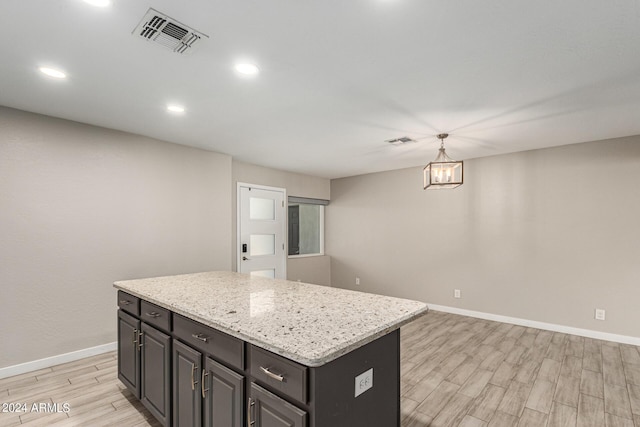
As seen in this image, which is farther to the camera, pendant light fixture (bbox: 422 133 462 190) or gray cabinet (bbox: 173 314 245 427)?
pendant light fixture (bbox: 422 133 462 190)

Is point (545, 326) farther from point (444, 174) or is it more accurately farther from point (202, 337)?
point (202, 337)

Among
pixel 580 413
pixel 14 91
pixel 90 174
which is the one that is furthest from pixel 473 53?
pixel 90 174

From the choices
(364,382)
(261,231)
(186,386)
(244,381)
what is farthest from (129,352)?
(261,231)

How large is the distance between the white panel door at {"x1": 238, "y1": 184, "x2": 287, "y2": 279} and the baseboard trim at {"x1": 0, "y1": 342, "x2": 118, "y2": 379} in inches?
77.6

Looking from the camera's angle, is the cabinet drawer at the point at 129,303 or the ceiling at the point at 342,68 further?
the cabinet drawer at the point at 129,303

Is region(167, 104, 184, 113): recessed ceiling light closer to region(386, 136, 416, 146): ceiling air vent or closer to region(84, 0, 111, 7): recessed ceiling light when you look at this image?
region(84, 0, 111, 7): recessed ceiling light

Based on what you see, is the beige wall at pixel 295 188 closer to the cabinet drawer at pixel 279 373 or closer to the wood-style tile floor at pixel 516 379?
the wood-style tile floor at pixel 516 379

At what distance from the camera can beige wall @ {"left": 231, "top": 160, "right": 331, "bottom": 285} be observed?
4.85 m

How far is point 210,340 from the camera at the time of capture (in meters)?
1.59

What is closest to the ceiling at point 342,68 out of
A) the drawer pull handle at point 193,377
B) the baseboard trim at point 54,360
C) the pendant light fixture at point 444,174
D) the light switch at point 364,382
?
the pendant light fixture at point 444,174

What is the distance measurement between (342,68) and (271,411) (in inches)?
79.5

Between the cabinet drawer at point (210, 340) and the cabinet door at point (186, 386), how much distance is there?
2.2 inches

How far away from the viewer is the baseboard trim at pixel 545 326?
3.57 m

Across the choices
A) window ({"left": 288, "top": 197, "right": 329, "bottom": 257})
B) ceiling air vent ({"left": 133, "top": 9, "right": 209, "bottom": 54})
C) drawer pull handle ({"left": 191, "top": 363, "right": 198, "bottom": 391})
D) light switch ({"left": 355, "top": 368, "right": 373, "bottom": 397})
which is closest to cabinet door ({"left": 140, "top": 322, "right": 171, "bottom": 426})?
drawer pull handle ({"left": 191, "top": 363, "right": 198, "bottom": 391})
